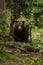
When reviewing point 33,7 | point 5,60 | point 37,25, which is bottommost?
point 37,25

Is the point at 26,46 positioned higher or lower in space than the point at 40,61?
lower

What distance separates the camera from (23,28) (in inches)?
329

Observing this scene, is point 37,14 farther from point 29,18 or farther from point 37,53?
point 37,53

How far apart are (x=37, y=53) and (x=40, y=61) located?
5.72 feet

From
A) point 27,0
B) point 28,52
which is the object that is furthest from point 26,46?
point 27,0

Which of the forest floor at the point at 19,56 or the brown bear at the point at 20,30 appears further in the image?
the brown bear at the point at 20,30

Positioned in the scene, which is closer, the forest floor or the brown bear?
the forest floor

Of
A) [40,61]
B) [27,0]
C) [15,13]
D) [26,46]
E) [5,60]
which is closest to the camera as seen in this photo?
[40,61]

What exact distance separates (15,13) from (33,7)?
5.39 meters

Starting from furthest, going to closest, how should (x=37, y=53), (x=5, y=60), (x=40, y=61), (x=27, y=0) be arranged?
(x=27, y=0), (x=37, y=53), (x=5, y=60), (x=40, y=61)

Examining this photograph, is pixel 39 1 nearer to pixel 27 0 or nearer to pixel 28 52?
pixel 27 0

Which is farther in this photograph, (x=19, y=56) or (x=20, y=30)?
(x=20, y=30)

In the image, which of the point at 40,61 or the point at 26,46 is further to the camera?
the point at 26,46

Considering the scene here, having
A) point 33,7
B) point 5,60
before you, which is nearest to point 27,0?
point 33,7
